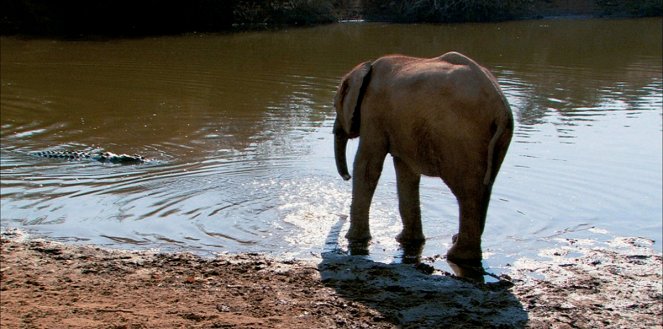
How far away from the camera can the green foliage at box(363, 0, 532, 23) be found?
1453 inches

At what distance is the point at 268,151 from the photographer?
12.4 metres

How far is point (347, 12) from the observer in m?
38.5

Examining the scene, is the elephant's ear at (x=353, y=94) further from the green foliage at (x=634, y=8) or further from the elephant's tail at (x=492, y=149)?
the green foliage at (x=634, y=8)

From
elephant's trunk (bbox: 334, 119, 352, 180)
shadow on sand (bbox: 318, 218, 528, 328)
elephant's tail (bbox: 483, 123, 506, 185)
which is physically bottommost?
shadow on sand (bbox: 318, 218, 528, 328)

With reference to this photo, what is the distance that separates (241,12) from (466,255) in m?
30.0

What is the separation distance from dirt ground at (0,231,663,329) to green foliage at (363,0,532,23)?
98.2 feet

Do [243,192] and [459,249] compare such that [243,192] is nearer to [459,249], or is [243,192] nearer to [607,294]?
[459,249]

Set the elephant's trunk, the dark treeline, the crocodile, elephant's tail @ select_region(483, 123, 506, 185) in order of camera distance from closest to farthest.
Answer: elephant's tail @ select_region(483, 123, 506, 185) → the elephant's trunk → the crocodile → the dark treeline

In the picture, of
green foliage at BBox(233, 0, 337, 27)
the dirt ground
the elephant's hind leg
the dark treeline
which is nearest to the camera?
the dirt ground

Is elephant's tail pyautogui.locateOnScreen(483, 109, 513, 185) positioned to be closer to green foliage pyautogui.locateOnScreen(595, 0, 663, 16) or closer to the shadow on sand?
the shadow on sand

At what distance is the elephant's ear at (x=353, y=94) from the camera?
8016mm

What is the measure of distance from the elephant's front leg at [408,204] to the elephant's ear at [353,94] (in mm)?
491

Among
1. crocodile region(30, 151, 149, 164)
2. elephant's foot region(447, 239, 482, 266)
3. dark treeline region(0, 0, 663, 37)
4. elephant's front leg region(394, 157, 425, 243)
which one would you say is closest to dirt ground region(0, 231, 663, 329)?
elephant's foot region(447, 239, 482, 266)

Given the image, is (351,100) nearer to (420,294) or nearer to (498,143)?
(498,143)
